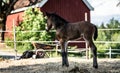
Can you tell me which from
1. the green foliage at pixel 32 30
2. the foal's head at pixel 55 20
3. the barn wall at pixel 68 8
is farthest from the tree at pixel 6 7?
the foal's head at pixel 55 20

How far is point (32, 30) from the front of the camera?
1104 inches

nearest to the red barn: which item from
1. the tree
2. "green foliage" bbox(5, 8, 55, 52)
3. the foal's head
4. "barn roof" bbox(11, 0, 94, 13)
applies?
"barn roof" bbox(11, 0, 94, 13)

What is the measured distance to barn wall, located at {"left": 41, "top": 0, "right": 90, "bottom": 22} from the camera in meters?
34.3

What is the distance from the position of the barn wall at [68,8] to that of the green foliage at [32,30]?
340cm

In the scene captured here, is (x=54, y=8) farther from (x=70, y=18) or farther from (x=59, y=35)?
(x=59, y=35)

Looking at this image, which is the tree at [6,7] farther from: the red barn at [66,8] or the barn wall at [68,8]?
the barn wall at [68,8]

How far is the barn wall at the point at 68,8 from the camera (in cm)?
3434

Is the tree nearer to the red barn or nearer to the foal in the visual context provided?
the red barn

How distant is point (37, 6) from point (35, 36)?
6.33 meters

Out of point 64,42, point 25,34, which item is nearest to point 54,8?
point 25,34

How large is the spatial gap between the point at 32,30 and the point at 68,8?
802cm

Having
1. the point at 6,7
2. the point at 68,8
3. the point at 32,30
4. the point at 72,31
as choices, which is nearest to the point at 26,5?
the point at 6,7

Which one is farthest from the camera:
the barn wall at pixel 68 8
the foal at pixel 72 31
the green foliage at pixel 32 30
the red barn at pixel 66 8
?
the barn wall at pixel 68 8

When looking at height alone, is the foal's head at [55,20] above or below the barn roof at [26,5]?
below
